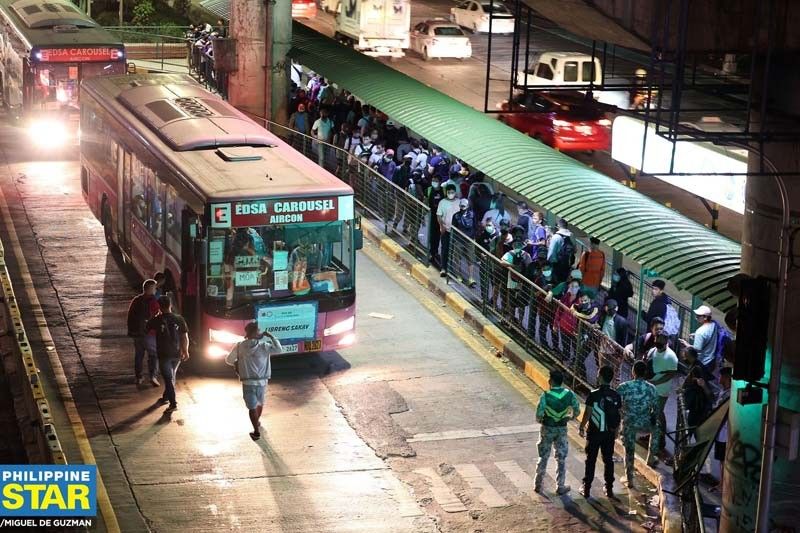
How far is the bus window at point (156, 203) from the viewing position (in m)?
20.7

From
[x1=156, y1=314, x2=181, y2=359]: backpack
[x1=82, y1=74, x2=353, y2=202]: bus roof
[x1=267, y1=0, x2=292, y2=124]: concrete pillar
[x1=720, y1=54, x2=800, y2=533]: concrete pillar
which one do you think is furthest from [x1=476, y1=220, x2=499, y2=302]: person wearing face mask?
[x1=267, y1=0, x2=292, y2=124]: concrete pillar

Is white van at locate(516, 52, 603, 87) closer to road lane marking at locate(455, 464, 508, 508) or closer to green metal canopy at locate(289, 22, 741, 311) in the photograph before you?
green metal canopy at locate(289, 22, 741, 311)

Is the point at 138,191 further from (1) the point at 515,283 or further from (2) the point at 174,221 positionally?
(1) the point at 515,283

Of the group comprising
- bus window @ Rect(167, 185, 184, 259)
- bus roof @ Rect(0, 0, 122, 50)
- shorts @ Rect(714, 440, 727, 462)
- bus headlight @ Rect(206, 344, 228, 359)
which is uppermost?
bus roof @ Rect(0, 0, 122, 50)

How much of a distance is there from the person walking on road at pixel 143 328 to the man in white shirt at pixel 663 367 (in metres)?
6.18

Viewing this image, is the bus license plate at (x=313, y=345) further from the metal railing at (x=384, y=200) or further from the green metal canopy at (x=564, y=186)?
the metal railing at (x=384, y=200)

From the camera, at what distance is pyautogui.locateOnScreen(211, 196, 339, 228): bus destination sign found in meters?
18.5

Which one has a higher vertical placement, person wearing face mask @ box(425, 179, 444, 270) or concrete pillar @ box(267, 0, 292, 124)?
concrete pillar @ box(267, 0, 292, 124)

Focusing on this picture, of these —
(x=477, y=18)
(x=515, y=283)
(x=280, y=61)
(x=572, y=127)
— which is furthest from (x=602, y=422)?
(x=477, y=18)

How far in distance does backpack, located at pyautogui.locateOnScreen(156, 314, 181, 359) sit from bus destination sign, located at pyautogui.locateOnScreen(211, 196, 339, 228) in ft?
4.66

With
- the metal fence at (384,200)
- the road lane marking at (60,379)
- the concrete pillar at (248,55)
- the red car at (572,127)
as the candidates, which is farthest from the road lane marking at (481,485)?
the concrete pillar at (248,55)

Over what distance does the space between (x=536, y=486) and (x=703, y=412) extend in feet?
6.36

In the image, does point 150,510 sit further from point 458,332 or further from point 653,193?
point 653,193

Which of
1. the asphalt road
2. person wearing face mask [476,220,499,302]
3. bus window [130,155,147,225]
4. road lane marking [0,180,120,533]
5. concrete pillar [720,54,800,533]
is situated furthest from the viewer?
bus window [130,155,147,225]
